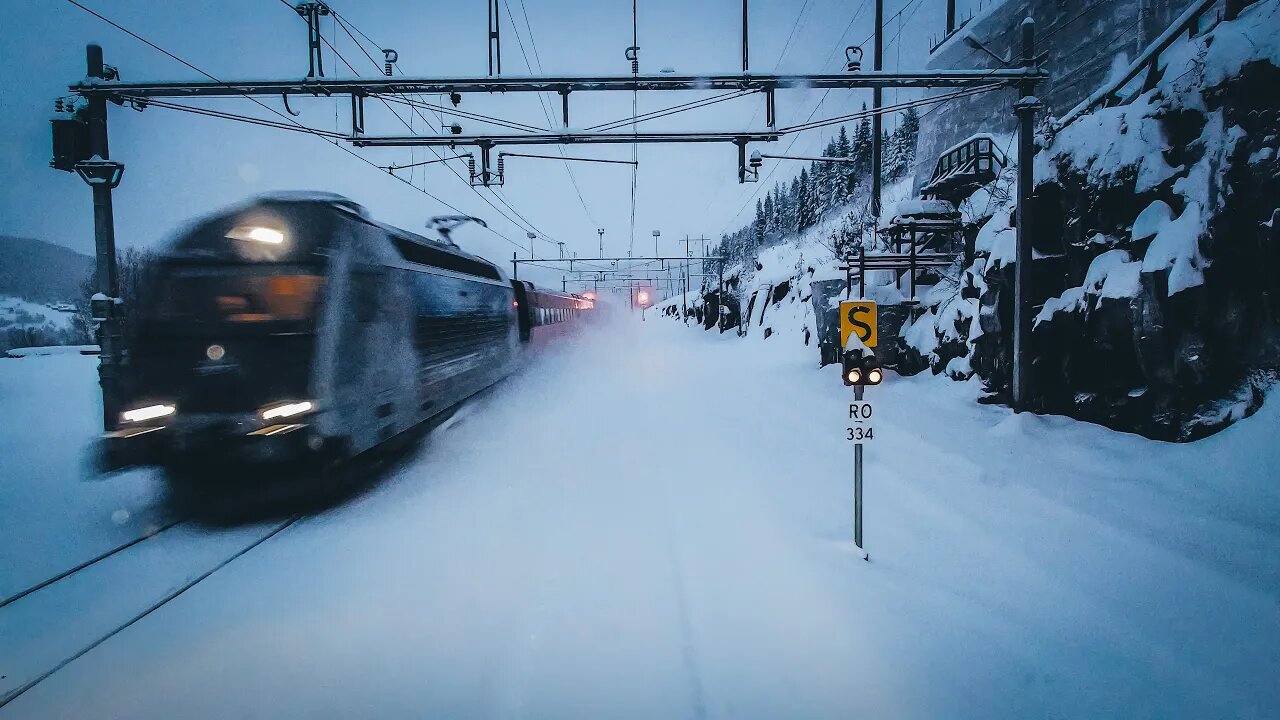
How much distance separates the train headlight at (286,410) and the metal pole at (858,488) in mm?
5288

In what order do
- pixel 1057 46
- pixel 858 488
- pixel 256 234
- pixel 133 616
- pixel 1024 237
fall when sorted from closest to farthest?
pixel 133 616 < pixel 858 488 < pixel 256 234 < pixel 1024 237 < pixel 1057 46

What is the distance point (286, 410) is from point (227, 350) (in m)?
0.84

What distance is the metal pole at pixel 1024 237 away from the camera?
7445mm

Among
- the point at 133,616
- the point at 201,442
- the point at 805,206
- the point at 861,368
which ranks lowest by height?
the point at 133,616

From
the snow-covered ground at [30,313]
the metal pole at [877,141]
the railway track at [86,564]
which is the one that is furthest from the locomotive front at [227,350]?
the snow-covered ground at [30,313]

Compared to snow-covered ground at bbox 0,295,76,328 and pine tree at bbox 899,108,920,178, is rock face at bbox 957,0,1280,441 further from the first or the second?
pine tree at bbox 899,108,920,178

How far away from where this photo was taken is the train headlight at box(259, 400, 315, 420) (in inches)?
194

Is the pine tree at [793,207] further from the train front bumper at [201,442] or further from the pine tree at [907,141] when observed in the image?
the train front bumper at [201,442]

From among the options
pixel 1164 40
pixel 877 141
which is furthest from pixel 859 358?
pixel 877 141

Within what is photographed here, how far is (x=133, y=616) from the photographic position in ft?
11.7

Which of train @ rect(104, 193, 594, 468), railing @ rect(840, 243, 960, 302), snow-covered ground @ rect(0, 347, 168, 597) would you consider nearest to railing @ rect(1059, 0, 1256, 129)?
railing @ rect(840, 243, 960, 302)

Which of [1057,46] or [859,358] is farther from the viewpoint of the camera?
[1057,46]

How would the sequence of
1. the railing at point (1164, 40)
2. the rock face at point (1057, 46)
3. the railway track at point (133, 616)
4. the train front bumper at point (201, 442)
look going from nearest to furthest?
the railway track at point (133, 616) → the train front bumper at point (201, 442) → the railing at point (1164, 40) → the rock face at point (1057, 46)

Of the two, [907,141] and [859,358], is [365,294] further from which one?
[907,141]
